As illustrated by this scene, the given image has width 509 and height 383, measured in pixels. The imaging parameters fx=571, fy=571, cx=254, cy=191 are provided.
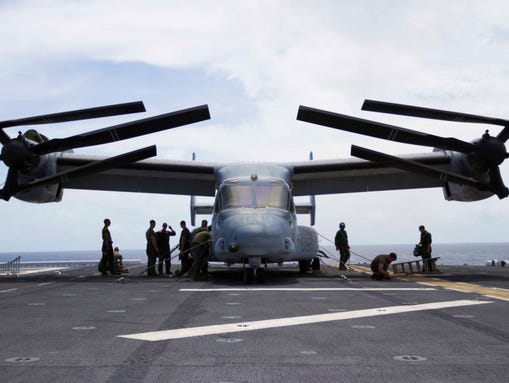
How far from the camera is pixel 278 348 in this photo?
5.99 metres

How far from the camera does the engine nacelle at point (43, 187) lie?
1880cm

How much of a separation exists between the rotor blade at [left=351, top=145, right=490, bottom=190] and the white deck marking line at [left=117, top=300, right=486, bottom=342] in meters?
7.34

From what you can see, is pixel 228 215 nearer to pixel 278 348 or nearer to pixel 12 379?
pixel 278 348

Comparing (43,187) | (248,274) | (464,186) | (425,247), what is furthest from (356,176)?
(43,187)

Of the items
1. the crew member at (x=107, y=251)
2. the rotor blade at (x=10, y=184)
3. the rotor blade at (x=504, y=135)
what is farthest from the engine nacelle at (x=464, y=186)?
the rotor blade at (x=10, y=184)

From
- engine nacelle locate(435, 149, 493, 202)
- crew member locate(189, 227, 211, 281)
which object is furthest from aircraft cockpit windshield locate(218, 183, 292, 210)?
engine nacelle locate(435, 149, 493, 202)

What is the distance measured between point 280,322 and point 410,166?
10.7 metres

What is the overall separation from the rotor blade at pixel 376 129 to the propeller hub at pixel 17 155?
813 cm

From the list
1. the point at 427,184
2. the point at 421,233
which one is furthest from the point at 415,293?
the point at 427,184

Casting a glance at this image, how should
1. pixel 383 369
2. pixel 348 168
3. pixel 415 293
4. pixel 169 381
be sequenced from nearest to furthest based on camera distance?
pixel 169 381 < pixel 383 369 < pixel 415 293 < pixel 348 168

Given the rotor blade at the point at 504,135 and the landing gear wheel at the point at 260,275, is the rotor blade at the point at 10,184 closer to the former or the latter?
the landing gear wheel at the point at 260,275

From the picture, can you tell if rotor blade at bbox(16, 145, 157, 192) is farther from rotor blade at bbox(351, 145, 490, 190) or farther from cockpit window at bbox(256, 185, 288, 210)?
rotor blade at bbox(351, 145, 490, 190)

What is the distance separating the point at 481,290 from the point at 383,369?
892cm

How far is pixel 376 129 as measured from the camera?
1669 cm
